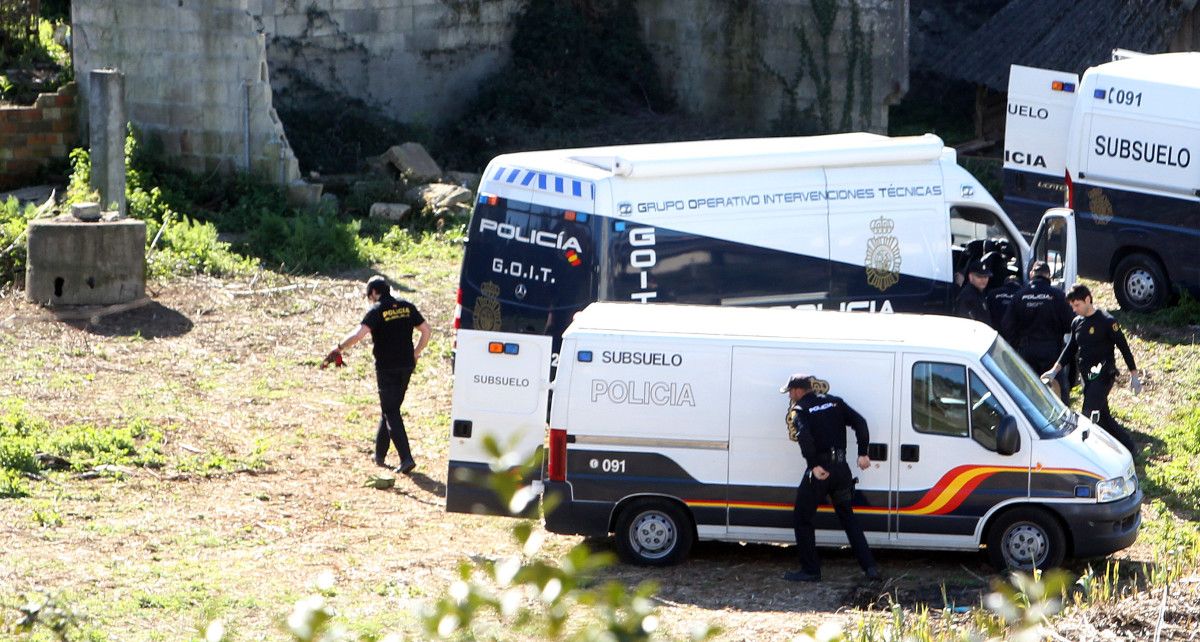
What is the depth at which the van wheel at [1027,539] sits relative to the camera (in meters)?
9.26

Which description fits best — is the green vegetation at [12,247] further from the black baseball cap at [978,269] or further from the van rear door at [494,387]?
the black baseball cap at [978,269]

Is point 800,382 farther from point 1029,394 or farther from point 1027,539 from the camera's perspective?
point 1027,539

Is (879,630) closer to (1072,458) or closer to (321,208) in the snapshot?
(1072,458)

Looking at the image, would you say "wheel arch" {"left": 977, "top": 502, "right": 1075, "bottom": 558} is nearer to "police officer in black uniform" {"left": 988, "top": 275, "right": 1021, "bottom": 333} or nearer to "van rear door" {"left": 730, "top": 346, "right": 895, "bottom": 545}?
"van rear door" {"left": 730, "top": 346, "right": 895, "bottom": 545}

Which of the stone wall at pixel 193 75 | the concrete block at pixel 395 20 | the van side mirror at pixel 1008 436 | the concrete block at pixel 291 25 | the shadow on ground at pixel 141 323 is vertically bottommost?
the shadow on ground at pixel 141 323

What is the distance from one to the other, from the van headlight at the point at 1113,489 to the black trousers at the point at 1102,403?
7.45ft

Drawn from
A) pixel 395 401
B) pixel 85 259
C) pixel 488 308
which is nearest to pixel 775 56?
pixel 85 259

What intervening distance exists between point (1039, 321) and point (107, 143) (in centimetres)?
1069

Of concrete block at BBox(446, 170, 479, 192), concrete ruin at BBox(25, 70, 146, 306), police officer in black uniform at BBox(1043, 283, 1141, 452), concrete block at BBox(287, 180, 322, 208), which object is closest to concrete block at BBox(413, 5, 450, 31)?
concrete block at BBox(446, 170, 479, 192)

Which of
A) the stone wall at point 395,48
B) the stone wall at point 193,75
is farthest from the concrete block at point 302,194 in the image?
the stone wall at point 395,48

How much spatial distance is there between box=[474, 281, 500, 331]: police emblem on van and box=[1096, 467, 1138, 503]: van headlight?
14.3 feet

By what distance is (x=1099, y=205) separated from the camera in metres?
16.3

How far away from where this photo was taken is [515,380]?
9.96 meters

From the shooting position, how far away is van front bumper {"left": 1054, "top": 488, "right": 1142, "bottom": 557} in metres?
9.14
